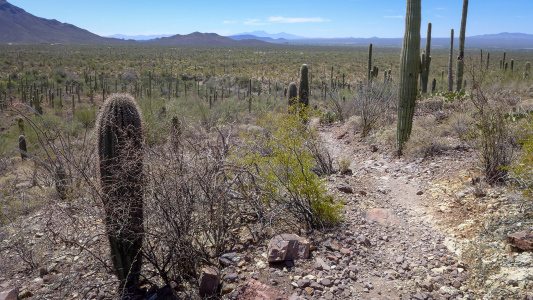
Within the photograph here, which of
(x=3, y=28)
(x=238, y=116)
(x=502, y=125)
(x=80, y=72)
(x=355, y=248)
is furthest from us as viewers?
(x=3, y=28)

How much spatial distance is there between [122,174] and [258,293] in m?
1.81

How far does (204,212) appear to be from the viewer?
4.30 meters

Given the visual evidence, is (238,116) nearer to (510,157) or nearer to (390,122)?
(390,122)

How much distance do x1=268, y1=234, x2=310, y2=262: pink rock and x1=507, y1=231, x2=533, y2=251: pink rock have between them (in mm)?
2250

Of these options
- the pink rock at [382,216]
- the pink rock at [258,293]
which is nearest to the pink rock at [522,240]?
the pink rock at [382,216]

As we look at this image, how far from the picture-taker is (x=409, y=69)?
8219 millimetres

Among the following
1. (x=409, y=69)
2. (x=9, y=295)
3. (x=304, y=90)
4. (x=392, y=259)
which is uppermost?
(x=409, y=69)

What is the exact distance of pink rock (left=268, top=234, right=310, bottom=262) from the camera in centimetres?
413

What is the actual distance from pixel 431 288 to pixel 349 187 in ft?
8.77

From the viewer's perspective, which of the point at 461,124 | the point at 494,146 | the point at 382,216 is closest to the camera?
the point at 382,216

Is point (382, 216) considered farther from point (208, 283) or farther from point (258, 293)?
point (208, 283)

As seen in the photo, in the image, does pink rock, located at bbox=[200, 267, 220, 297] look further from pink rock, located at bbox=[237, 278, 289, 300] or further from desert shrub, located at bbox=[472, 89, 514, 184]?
desert shrub, located at bbox=[472, 89, 514, 184]

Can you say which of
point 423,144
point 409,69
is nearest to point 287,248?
point 423,144

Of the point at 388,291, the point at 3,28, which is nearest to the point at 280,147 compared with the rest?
the point at 388,291
